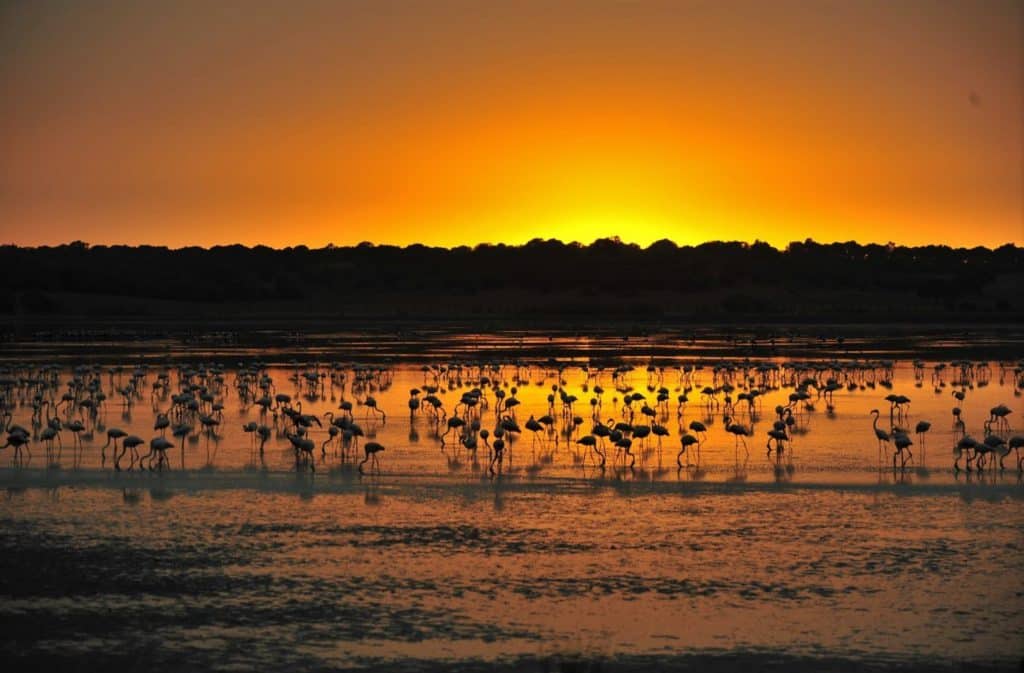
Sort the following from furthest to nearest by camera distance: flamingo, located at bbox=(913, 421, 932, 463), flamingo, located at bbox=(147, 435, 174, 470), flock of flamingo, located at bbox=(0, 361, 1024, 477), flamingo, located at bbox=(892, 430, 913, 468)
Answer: flamingo, located at bbox=(913, 421, 932, 463) → flock of flamingo, located at bbox=(0, 361, 1024, 477) → flamingo, located at bbox=(892, 430, 913, 468) → flamingo, located at bbox=(147, 435, 174, 470)

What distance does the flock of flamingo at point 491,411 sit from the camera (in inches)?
768

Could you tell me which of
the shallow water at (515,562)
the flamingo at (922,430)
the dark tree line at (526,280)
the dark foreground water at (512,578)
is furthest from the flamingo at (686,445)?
the dark tree line at (526,280)

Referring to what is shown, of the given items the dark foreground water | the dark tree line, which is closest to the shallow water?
the dark foreground water

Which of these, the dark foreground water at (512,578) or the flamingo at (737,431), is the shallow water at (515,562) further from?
the flamingo at (737,431)

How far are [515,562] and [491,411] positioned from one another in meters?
13.6

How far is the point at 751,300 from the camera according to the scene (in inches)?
4284

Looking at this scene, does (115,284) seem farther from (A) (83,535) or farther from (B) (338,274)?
(A) (83,535)

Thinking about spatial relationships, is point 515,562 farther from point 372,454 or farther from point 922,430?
point 922,430

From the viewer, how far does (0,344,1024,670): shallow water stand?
10.5 metres

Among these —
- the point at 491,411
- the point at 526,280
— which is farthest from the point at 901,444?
the point at 526,280

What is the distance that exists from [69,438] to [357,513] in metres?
8.88

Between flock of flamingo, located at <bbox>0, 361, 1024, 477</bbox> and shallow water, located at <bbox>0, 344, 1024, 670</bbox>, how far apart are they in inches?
16.4

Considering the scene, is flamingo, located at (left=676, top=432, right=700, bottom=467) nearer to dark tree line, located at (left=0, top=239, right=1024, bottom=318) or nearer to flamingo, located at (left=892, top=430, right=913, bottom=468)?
flamingo, located at (left=892, top=430, right=913, bottom=468)

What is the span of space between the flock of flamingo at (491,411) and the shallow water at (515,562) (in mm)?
415
